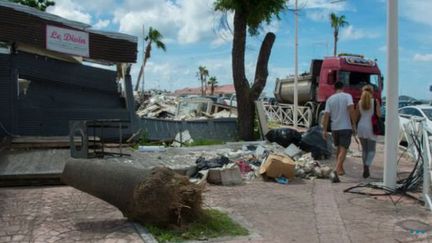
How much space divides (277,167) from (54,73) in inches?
270

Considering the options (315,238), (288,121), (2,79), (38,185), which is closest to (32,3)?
(288,121)

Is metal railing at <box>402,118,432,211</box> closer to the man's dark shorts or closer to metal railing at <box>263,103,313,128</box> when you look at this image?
the man's dark shorts

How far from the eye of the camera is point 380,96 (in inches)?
884

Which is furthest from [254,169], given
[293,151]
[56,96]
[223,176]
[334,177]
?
[56,96]

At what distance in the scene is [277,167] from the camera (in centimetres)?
926

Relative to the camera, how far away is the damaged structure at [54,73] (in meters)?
11.8

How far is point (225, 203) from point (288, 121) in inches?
782

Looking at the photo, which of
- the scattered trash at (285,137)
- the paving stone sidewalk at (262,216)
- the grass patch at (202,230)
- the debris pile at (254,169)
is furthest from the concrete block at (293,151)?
the grass patch at (202,230)

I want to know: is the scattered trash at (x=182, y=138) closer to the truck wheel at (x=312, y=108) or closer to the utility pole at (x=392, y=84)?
the utility pole at (x=392, y=84)

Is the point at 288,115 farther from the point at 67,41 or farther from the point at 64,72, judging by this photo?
the point at 67,41

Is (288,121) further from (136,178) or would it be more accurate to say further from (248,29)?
(136,178)

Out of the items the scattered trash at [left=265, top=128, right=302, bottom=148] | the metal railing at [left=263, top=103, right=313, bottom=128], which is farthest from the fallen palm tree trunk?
the metal railing at [left=263, top=103, right=313, bottom=128]

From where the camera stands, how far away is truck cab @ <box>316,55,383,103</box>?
22.1m

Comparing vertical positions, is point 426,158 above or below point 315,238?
above
